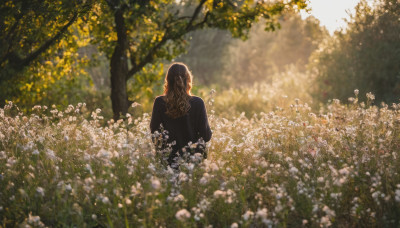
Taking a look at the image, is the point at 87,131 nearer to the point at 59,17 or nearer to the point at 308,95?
the point at 59,17

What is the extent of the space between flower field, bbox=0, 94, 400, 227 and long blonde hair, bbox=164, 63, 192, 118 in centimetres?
56

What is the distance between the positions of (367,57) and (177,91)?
10503mm

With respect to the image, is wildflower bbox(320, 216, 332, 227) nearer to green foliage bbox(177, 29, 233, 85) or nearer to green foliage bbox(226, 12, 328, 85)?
green foliage bbox(177, 29, 233, 85)

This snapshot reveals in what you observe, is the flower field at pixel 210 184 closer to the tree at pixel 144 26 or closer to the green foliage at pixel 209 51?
the tree at pixel 144 26

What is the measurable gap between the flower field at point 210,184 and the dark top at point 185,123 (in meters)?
0.32

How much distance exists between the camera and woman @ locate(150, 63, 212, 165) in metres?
4.99

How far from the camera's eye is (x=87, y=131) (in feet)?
19.0

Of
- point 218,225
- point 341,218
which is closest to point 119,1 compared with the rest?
point 218,225

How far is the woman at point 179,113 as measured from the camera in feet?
16.4

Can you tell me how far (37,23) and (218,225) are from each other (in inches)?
235

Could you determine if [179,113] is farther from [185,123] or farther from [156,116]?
[156,116]

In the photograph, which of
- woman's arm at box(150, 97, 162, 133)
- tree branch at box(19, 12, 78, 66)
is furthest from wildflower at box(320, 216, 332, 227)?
tree branch at box(19, 12, 78, 66)

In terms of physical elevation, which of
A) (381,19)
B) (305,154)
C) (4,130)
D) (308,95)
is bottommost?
(4,130)

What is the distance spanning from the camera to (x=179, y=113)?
5047mm
